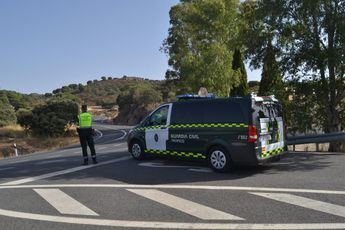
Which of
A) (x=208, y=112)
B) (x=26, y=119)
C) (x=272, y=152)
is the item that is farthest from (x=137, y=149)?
(x=26, y=119)

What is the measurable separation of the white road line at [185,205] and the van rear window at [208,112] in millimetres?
2814

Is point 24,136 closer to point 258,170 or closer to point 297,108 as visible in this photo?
point 297,108

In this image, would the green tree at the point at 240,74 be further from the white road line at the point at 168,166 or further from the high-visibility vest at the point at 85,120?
the high-visibility vest at the point at 85,120

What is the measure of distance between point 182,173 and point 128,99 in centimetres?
6914

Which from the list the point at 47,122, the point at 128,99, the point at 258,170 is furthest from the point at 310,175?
the point at 128,99

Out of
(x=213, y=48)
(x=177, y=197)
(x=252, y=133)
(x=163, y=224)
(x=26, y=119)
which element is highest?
(x=213, y=48)

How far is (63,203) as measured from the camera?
859cm

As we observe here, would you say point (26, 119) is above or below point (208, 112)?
above

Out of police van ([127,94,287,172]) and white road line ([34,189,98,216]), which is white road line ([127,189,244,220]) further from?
police van ([127,94,287,172])

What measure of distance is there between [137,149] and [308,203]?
23.2ft

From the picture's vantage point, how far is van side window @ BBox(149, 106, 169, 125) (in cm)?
1296

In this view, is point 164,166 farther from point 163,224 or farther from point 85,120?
point 163,224

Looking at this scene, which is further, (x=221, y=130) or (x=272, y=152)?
(x=272, y=152)

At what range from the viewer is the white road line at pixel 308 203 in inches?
288
